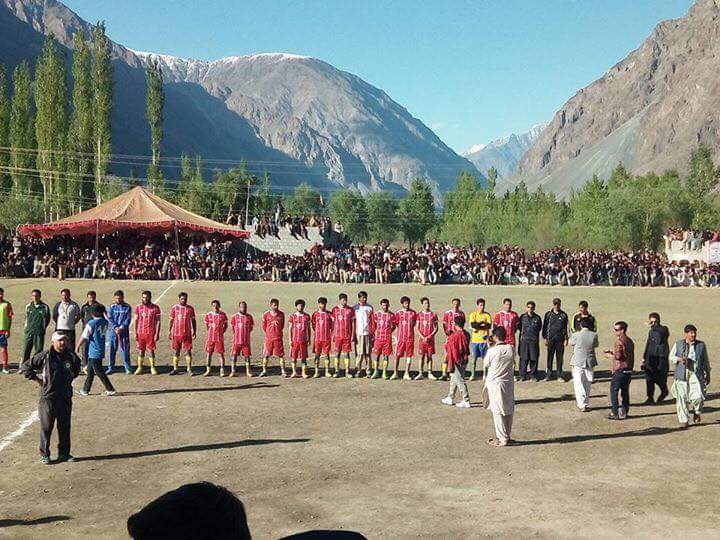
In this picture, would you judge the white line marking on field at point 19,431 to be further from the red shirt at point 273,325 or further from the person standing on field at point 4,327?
the red shirt at point 273,325

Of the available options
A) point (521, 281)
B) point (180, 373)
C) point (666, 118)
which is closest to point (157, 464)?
point (180, 373)

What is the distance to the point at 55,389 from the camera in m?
9.68

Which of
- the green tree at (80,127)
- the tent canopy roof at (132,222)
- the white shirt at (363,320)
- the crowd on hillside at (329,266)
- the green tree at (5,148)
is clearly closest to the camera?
the white shirt at (363,320)

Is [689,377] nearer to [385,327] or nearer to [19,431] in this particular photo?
[385,327]

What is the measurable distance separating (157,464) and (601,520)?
5332mm

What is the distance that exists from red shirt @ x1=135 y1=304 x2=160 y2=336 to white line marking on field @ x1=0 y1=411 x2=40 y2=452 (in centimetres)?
371

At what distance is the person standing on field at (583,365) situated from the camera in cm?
1305

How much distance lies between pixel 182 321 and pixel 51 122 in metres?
61.5

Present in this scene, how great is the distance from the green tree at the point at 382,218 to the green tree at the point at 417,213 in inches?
109

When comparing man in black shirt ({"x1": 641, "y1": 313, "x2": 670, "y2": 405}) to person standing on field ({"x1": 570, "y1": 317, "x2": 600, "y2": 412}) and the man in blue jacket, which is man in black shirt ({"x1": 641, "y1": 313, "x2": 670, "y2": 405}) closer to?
person standing on field ({"x1": 570, "y1": 317, "x2": 600, "y2": 412})

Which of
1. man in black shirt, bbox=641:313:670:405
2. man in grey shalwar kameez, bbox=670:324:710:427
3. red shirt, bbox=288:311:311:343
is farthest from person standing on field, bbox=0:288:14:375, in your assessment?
man in grey shalwar kameez, bbox=670:324:710:427

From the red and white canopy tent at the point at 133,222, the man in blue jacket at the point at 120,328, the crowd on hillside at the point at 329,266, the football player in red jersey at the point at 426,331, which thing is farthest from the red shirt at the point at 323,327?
the red and white canopy tent at the point at 133,222

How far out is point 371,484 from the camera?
8.99m

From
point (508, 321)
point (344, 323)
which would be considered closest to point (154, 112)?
point (344, 323)
